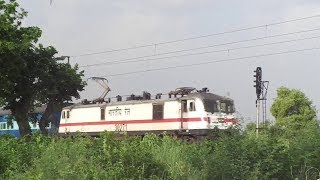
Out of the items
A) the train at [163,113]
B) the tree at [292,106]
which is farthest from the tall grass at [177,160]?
the tree at [292,106]

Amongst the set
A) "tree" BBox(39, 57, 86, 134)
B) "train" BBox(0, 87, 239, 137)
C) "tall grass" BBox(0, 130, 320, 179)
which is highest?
"tree" BBox(39, 57, 86, 134)

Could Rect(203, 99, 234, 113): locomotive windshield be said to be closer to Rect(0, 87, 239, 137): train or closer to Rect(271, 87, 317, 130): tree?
Rect(0, 87, 239, 137): train

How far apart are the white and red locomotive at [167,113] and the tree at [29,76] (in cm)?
582

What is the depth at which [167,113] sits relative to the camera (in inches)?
1168

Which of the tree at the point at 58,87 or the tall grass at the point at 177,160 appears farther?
the tree at the point at 58,87

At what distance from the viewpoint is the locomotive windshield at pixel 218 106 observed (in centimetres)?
2862

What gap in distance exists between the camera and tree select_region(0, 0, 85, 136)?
30.6 m

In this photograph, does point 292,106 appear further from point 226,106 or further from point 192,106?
point 192,106

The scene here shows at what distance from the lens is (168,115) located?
29.5 meters

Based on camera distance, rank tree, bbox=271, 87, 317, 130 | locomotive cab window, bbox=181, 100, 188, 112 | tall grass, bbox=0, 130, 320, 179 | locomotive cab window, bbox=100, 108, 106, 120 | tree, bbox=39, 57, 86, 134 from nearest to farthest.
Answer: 1. tall grass, bbox=0, 130, 320, 179
2. locomotive cab window, bbox=181, 100, 188, 112
3. locomotive cab window, bbox=100, 108, 106, 120
4. tree, bbox=271, 87, 317, 130
5. tree, bbox=39, 57, 86, 134

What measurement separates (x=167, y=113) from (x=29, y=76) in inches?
594

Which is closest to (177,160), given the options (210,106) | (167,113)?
(210,106)

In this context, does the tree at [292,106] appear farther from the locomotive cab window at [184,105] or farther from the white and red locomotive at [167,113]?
the locomotive cab window at [184,105]

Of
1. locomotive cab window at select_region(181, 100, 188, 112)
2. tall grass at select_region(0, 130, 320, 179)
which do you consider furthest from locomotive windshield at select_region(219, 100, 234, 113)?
tall grass at select_region(0, 130, 320, 179)
